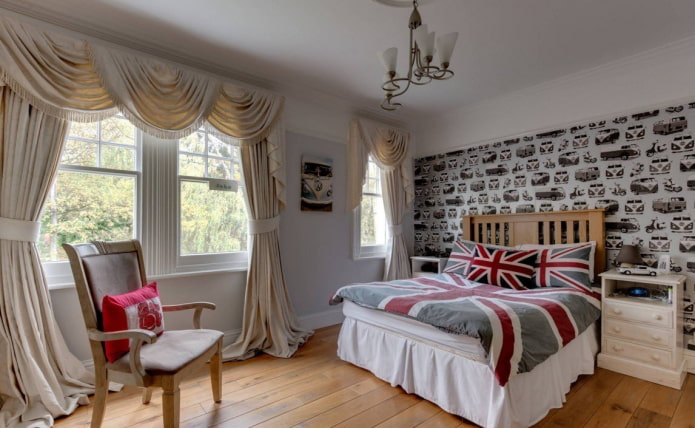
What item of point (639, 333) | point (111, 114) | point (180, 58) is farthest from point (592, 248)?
point (111, 114)

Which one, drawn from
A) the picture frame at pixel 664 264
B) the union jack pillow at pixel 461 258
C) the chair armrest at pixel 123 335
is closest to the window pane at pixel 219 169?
the chair armrest at pixel 123 335

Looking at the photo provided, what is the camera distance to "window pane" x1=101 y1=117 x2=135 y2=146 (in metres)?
2.49

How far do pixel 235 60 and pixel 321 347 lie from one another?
2.69m

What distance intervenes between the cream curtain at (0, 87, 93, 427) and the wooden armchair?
52 cm

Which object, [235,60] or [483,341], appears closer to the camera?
[483,341]

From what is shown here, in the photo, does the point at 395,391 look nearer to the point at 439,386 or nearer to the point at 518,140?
the point at 439,386

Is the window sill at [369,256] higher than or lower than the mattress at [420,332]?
higher

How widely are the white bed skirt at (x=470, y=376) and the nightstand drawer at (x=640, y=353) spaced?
0.40 feet

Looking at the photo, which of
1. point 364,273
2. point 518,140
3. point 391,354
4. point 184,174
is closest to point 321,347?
point 391,354

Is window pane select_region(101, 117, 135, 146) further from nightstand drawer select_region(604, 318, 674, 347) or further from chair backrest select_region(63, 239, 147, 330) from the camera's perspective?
nightstand drawer select_region(604, 318, 674, 347)

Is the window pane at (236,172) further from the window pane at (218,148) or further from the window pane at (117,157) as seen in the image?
the window pane at (117,157)

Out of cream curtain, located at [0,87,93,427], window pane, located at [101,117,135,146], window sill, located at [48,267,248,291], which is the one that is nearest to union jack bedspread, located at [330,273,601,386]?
window sill, located at [48,267,248,291]

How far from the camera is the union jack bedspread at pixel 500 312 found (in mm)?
1789

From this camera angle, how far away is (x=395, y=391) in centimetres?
228
